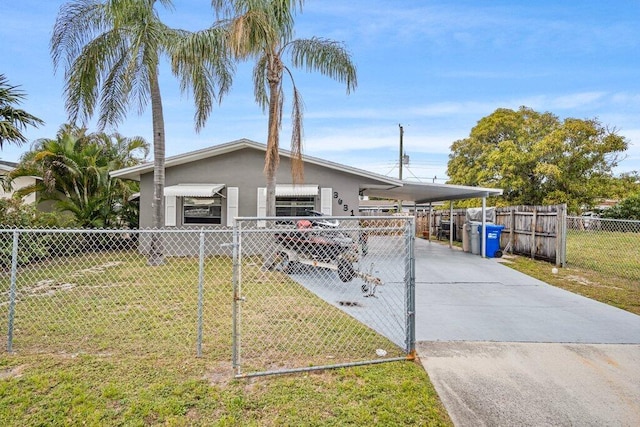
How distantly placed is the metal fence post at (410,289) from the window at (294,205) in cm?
887

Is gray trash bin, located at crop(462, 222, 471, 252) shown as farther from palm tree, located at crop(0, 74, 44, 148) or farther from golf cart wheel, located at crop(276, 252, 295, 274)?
palm tree, located at crop(0, 74, 44, 148)

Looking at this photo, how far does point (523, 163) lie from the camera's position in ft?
75.2

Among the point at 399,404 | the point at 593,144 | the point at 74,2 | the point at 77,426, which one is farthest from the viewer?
the point at 593,144

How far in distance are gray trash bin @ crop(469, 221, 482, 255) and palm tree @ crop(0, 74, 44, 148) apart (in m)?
13.7

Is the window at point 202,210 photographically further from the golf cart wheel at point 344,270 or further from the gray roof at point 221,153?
the golf cart wheel at point 344,270

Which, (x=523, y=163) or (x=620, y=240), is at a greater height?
(x=523, y=163)

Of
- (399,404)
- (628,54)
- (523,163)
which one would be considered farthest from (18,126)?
(523,163)

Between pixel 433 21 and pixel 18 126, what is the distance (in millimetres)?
11176

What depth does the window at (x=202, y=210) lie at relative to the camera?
12359 mm

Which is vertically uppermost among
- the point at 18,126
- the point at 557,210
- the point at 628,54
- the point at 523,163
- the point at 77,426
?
the point at 628,54

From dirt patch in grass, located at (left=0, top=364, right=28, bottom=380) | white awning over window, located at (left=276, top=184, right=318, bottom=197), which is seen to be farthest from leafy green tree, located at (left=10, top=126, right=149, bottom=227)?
dirt patch in grass, located at (left=0, top=364, right=28, bottom=380)

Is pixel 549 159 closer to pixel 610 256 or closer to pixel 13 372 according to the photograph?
pixel 610 256

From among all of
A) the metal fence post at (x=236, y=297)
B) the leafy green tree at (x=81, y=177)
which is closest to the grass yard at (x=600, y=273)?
the metal fence post at (x=236, y=297)

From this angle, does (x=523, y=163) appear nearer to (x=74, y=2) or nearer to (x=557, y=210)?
(x=557, y=210)
